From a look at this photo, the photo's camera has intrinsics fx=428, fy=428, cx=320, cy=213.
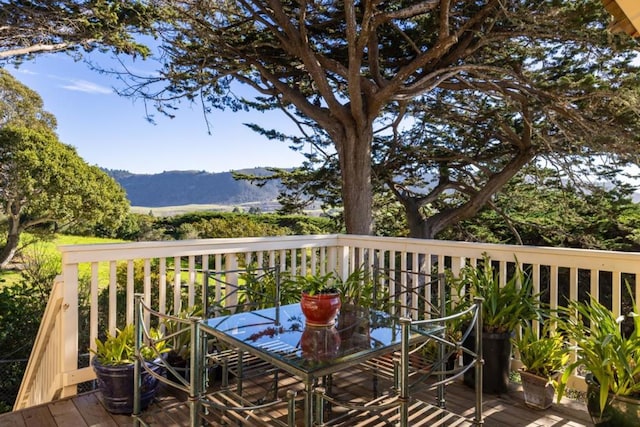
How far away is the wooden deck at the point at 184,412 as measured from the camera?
2.48 meters

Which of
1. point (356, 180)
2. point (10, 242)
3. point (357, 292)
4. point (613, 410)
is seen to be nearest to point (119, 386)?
point (357, 292)

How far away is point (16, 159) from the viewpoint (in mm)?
10484

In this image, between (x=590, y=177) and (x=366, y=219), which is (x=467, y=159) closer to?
(x=590, y=177)

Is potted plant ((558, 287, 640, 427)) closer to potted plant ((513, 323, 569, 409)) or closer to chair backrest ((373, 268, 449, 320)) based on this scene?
potted plant ((513, 323, 569, 409))

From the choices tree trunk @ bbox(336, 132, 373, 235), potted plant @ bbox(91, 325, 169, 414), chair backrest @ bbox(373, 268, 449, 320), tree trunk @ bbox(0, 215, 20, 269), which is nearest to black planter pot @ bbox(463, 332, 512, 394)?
chair backrest @ bbox(373, 268, 449, 320)

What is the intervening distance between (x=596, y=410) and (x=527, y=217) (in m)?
9.28

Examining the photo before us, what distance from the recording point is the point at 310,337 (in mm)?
2016

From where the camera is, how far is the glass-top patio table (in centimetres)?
167

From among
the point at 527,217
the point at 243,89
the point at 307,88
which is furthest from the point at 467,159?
the point at 243,89

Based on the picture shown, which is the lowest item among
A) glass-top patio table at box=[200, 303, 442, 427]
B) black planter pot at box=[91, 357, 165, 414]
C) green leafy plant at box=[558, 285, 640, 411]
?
black planter pot at box=[91, 357, 165, 414]

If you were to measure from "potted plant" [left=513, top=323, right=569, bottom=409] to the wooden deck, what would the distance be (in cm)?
7

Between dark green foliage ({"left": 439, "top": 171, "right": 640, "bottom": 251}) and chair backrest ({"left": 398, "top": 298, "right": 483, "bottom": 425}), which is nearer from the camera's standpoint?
chair backrest ({"left": 398, "top": 298, "right": 483, "bottom": 425})

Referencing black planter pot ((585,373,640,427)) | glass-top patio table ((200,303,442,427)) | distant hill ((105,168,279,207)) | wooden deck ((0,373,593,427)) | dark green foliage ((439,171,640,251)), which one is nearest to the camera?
glass-top patio table ((200,303,442,427))

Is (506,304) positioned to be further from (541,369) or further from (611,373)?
(611,373)
